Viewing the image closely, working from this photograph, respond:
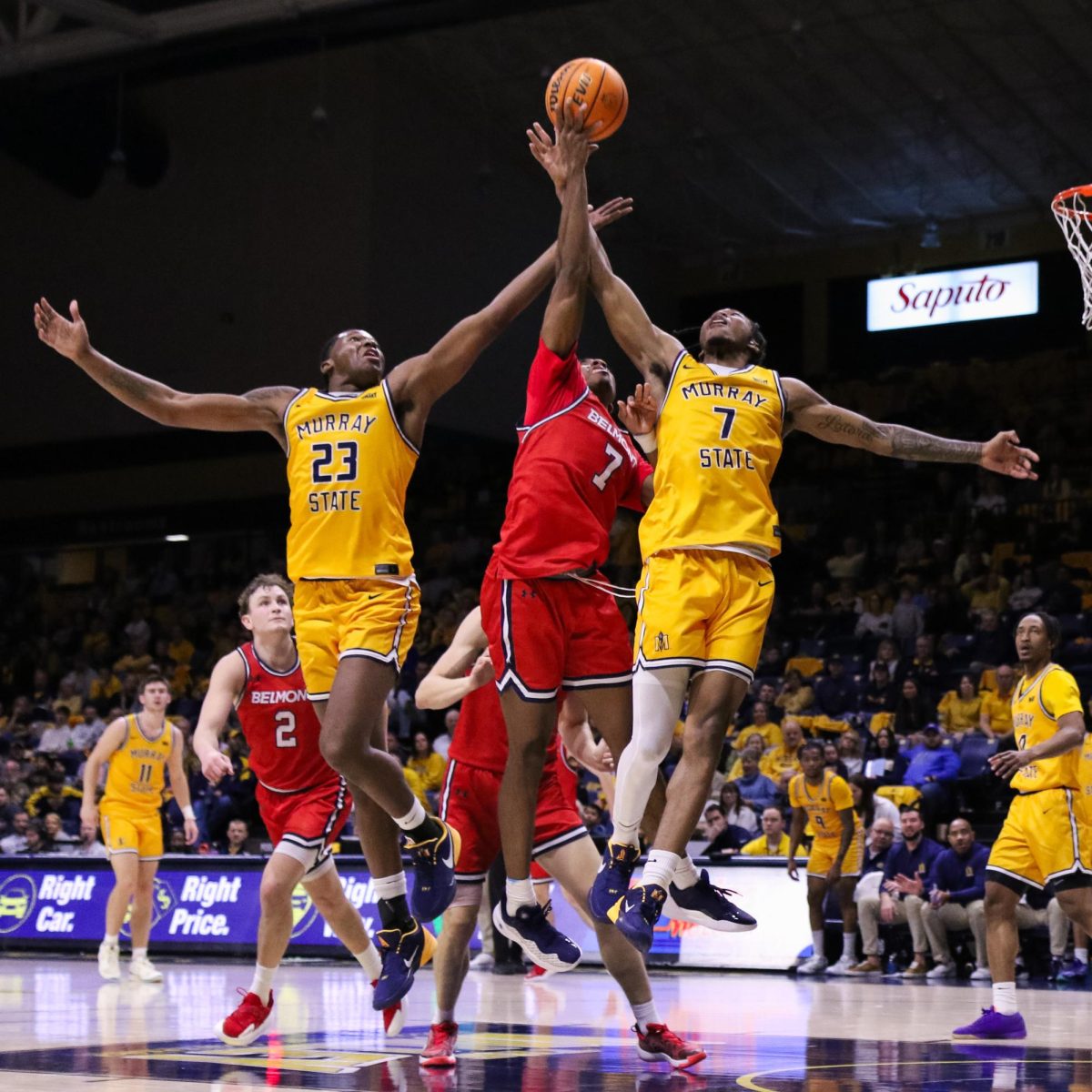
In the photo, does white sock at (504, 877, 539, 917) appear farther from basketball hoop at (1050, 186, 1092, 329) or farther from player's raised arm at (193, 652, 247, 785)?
basketball hoop at (1050, 186, 1092, 329)

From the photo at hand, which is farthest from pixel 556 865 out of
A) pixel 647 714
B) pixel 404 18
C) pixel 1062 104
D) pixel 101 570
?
pixel 101 570

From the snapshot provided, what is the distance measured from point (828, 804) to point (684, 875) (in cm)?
849

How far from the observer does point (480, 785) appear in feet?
25.2

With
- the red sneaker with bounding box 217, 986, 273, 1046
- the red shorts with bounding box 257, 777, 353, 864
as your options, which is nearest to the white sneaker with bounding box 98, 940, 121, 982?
the red shorts with bounding box 257, 777, 353, 864

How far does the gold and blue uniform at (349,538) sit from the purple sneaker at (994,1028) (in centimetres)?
381

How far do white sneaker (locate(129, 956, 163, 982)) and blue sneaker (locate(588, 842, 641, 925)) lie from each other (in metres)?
7.56

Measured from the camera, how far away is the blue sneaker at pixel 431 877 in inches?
272

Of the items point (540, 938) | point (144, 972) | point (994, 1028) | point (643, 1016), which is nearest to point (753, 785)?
point (144, 972)

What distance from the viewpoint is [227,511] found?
27.7 metres

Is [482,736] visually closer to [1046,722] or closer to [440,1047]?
[440,1047]

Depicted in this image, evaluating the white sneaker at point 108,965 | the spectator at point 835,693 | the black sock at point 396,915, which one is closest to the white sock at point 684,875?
the black sock at point 396,915

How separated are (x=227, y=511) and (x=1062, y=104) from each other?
48.2 ft

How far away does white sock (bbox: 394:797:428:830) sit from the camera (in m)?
6.88

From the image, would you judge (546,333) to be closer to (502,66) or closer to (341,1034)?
(341,1034)
